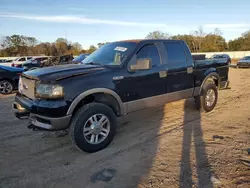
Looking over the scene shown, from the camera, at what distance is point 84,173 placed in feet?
11.8

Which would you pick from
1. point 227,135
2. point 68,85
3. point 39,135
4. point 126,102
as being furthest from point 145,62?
point 39,135

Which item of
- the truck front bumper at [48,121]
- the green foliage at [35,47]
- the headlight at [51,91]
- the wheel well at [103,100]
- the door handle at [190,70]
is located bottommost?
the truck front bumper at [48,121]

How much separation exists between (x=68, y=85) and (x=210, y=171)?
2500mm

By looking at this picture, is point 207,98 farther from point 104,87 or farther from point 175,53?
point 104,87

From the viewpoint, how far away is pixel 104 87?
14.2ft

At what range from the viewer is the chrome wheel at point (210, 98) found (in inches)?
265

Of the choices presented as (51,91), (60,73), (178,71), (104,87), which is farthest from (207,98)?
(51,91)

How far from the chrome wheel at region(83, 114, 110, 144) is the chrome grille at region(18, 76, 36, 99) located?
108cm

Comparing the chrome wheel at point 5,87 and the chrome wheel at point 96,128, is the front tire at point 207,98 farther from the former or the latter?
the chrome wheel at point 5,87

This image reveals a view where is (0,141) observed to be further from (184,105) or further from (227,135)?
(184,105)

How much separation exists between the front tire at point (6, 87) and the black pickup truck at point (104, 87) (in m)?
7.12

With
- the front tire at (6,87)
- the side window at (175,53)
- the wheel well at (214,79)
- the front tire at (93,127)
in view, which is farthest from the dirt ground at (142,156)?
the front tire at (6,87)

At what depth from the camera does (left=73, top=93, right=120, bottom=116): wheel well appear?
4386 mm

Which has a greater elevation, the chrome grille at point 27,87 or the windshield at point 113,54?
the windshield at point 113,54
